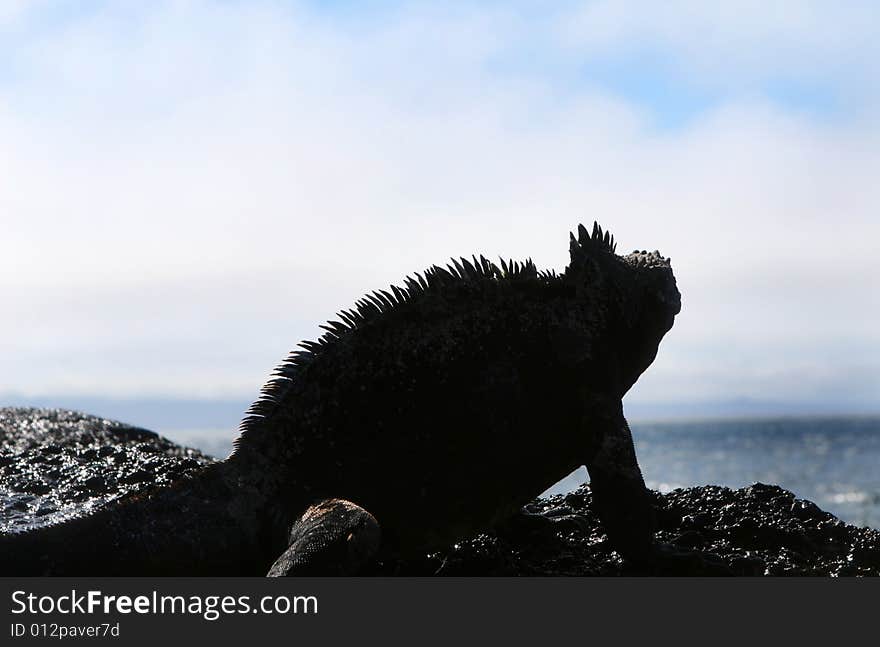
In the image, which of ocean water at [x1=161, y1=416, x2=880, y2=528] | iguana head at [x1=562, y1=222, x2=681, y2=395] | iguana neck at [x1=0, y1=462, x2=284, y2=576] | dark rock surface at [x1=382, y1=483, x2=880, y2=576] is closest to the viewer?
iguana neck at [x1=0, y1=462, x2=284, y2=576]

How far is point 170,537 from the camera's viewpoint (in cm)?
584

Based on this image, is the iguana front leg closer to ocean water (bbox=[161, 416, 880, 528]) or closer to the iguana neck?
the iguana neck

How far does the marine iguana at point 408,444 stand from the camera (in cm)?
581

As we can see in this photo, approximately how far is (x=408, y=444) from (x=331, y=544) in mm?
1144

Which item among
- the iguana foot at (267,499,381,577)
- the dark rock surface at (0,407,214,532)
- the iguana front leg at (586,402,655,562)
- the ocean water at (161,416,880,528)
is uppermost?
the ocean water at (161,416,880,528)

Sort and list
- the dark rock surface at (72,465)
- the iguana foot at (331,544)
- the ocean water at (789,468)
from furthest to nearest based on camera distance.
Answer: the ocean water at (789,468), the dark rock surface at (72,465), the iguana foot at (331,544)

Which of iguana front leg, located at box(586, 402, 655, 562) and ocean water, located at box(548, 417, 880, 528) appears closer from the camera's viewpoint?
iguana front leg, located at box(586, 402, 655, 562)

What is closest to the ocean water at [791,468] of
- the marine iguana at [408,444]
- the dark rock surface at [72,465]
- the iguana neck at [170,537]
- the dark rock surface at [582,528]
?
the dark rock surface at [72,465]

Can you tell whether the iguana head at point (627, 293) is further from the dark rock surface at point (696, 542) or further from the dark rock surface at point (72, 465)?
the dark rock surface at point (72, 465)

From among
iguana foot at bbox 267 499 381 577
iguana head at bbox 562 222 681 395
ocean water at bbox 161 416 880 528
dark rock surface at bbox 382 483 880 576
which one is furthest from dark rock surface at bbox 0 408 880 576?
ocean water at bbox 161 416 880 528

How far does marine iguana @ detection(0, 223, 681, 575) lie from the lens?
581 cm

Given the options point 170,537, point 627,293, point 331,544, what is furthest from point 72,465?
point 627,293

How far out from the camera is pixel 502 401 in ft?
22.0
